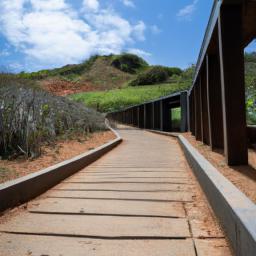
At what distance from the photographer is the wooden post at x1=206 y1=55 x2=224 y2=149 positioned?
9.10 metres

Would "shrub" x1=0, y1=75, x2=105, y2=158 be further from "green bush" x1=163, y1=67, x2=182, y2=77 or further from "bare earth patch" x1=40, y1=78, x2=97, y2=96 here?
"green bush" x1=163, y1=67, x2=182, y2=77

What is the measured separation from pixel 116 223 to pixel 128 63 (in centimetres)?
12615

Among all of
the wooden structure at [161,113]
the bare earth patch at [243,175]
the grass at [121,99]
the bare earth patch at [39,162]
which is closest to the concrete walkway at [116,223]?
the bare earth patch at [243,175]

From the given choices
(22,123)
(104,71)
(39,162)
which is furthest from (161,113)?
(104,71)

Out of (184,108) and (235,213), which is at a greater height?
(184,108)

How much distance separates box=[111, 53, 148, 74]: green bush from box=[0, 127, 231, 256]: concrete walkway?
120m

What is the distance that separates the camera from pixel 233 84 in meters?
6.18

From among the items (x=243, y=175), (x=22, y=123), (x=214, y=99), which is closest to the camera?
(x=243, y=175)

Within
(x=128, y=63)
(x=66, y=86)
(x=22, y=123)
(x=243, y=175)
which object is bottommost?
(x=243, y=175)

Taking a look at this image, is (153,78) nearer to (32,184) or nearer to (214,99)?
(214,99)

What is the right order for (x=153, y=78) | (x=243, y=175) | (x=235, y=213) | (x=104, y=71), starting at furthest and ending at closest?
(x=104, y=71) < (x=153, y=78) < (x=243, y=175) < (x=235, y=213)

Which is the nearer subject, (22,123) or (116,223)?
(116,223)

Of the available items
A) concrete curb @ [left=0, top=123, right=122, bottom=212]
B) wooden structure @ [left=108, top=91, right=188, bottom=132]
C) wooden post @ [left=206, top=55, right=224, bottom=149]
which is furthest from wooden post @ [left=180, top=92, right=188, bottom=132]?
concrete curb @ [left=0, top=123, right=122, bottom=212]

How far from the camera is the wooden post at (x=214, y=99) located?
9.10m
